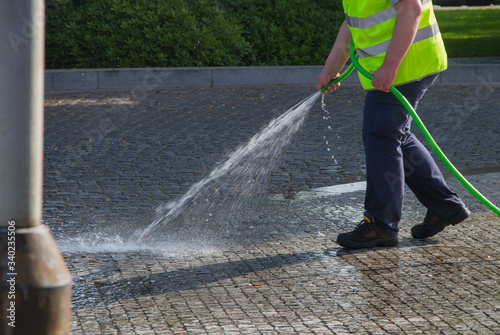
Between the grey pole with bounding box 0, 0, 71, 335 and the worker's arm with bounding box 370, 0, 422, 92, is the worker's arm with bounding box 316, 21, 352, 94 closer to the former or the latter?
the worker's arm with bounding box 370, 0, 422, 92

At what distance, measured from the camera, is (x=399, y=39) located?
399 centimetres

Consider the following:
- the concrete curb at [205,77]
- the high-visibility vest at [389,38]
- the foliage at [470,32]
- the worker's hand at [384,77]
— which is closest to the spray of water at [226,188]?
the high-visibility vest at [389,38]

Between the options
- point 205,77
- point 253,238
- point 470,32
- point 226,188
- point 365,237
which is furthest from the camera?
point 470,32

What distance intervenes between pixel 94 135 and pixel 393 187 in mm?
4120

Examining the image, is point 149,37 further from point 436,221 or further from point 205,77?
point 436,221

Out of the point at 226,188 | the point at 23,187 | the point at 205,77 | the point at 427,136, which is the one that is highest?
the point at 23,187

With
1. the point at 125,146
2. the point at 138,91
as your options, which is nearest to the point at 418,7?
the point at 125,146

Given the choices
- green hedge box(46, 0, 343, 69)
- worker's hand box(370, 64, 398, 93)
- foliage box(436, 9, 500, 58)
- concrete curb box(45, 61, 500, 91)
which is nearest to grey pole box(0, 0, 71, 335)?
worker's hand box(370, 64, 398, 93)

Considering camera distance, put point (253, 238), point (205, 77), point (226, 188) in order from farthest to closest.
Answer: point (205, 77) → point (226, 188) → point (253, 238)

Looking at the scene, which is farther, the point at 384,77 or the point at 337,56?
the point at 337,56

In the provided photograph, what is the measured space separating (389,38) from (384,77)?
25cm

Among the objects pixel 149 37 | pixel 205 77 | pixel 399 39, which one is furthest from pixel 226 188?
pixel 149 37

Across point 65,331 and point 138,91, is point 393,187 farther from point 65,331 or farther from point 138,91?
point 138,91

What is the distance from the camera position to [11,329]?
2.15 m
